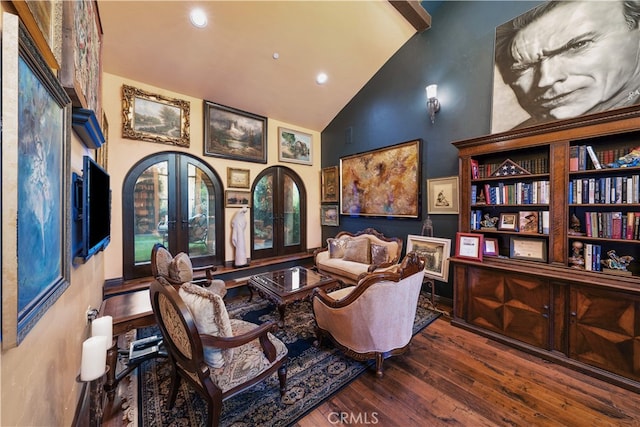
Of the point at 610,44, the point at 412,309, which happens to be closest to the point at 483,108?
the point at 610,44

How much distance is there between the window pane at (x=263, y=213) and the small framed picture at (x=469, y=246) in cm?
348

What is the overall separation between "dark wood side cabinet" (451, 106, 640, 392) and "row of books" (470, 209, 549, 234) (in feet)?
0.04

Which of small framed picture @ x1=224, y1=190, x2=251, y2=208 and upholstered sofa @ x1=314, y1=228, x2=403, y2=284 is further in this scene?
small framed picture @ x1=224, y1=190, x2=251, y2=208

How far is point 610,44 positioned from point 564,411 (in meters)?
3.40

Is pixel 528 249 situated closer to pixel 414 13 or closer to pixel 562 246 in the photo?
pixel 562 246

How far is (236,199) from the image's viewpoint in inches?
173

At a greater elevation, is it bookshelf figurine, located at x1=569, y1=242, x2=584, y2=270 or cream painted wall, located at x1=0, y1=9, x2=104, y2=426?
bookshelf figurine, located at x1=569, y1=242, x2=584, y2=270

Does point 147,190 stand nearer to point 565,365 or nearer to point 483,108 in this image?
point 483,108

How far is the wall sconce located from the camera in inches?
142

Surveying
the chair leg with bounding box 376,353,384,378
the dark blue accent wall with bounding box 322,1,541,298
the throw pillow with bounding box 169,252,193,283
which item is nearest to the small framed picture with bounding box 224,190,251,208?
the throw pillow with bounding box 169,252,193,283

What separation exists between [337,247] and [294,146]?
2.43 metres

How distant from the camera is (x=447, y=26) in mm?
3600

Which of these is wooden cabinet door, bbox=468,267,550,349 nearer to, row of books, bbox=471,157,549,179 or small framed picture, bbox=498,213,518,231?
small framed picture, bbox=498,213,518,231

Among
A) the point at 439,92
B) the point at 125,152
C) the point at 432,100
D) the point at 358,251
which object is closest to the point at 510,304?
the point at 358,251
